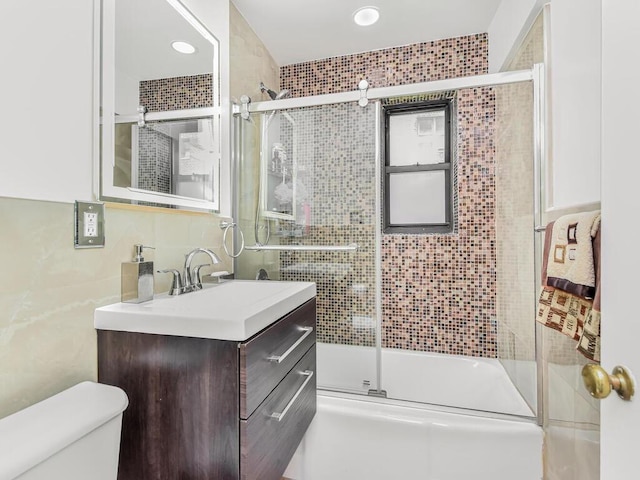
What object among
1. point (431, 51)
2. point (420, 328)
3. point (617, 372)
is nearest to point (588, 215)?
point (617, 372)

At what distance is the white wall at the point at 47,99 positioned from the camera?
777mm

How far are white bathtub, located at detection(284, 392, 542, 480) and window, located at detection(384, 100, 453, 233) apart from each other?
52.5 inches

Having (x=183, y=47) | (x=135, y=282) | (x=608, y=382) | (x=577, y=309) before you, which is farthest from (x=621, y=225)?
(x=183, y=47)

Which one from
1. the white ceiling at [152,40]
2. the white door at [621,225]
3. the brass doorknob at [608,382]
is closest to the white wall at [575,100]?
the white door at [621,225]

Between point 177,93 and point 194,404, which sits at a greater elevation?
point 177,93

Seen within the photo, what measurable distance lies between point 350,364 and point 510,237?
1209mm

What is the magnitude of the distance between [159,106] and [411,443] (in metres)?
1.78

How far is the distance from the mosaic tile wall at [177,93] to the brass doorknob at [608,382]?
1519mm

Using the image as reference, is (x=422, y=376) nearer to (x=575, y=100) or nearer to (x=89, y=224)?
(x=575, y=100)

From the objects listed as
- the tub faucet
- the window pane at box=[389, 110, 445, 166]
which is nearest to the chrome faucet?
the tub faucet

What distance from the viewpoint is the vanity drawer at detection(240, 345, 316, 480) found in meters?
0.88

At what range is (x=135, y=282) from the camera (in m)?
1.09

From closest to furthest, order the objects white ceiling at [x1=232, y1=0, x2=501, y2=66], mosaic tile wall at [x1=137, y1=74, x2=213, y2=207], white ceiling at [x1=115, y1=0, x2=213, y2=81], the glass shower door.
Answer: white ceiling at [x1=115, y1=0, x2=213, y2=81], mosaic tile wall at [x1=137, y1=74, x2=213, y2=207], the glass shower door, white ceiling at [x1=232, y1=0, x2=501, y2=66]

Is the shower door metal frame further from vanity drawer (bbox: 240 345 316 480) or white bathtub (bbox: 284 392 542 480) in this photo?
vanity drawer (bbox: 240 345 316 480)
